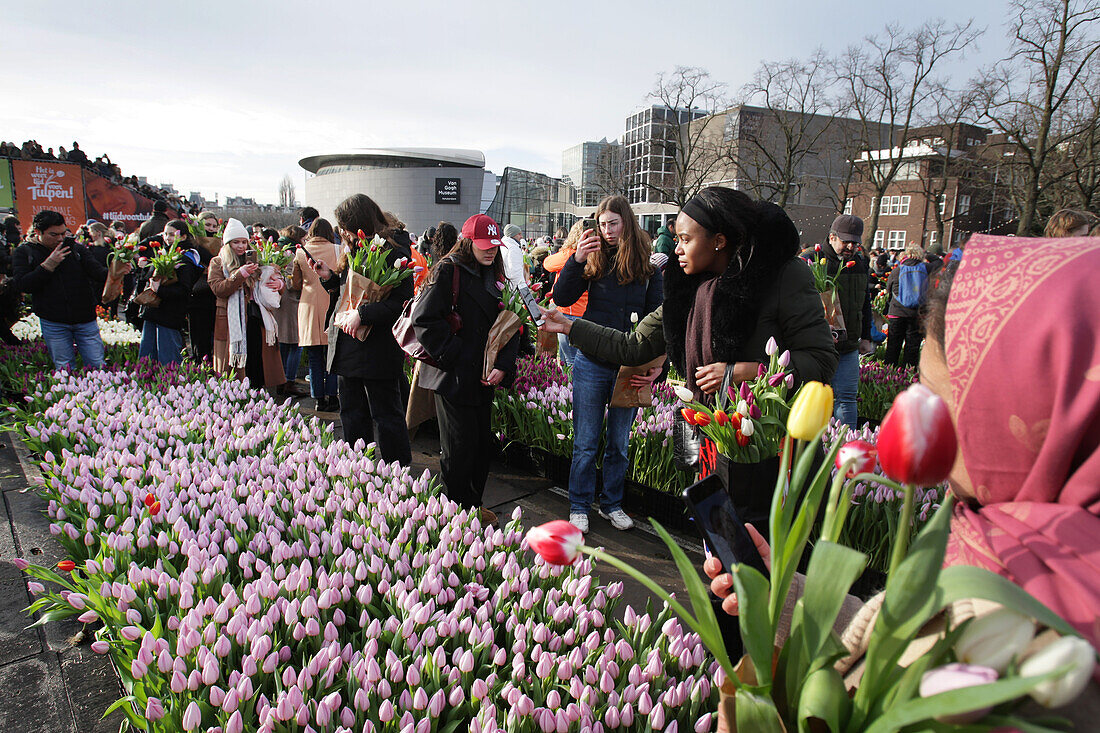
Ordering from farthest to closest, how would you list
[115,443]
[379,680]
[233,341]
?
[233,341]
[115,443]
[379,680]

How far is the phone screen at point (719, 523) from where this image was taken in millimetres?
1299

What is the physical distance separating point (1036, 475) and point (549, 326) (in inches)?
84.5

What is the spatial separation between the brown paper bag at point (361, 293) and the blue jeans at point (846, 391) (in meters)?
3.52

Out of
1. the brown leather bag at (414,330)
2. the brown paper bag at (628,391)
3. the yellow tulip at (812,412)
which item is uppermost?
the yellow tulip at (812,412)

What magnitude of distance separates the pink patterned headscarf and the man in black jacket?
A: 22.9 ft

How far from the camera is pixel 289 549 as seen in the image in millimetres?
2271

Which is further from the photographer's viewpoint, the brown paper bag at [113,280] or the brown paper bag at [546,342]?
the brown paper bag at [113,280]

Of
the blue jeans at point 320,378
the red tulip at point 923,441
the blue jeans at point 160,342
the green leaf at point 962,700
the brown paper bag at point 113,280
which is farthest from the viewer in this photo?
the brown paper bag at point 113,280

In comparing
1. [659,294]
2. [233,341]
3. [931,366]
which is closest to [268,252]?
[233,341]

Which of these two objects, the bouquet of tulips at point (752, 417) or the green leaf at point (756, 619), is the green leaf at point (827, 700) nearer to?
the green leaf at point (756, 619)

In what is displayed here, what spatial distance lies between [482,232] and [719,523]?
8.70 feet

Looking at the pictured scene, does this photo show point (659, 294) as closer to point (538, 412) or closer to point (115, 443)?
point (538, 412)

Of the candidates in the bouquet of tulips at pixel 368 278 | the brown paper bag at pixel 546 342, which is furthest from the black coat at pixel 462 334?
the brown paper bag at pixel 546 342

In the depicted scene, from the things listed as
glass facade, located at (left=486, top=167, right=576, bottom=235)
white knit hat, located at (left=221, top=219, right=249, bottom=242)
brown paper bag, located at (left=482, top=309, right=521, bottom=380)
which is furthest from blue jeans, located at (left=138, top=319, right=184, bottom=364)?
glass facade, located at (left=486, top=167, right=576, bottom=235)
